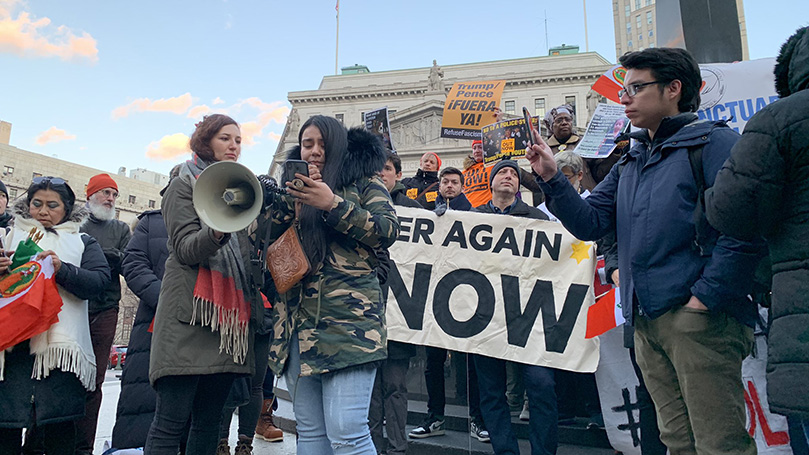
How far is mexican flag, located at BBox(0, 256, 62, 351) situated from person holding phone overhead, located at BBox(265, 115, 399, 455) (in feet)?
5.08

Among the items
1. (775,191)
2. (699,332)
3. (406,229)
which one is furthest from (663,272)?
(406,229)

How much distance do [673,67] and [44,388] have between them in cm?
357

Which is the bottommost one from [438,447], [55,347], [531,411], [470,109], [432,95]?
[438,447]

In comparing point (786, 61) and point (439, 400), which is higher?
point (786, 61)

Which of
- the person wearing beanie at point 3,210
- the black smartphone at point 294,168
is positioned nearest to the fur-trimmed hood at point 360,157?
the black smartphone at point 294,168

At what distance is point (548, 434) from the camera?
315cm

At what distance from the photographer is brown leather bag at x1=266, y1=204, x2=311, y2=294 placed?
2.09 metres

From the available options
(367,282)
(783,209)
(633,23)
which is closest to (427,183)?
(367,282)

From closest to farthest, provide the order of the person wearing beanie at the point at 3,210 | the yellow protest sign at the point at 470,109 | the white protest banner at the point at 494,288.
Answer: the white protest banner at the point at 494,288 → the person wearing beanie at the point at 3,210 → the yellow protest sign at the point at 470,109

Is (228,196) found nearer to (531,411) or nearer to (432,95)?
(531,411)

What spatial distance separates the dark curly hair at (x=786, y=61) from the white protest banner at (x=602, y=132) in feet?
8.43

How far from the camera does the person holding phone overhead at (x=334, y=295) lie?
204 cm

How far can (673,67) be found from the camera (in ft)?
6.88

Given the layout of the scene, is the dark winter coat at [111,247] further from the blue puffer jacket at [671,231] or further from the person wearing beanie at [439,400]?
the blue puffer jacket at [671,231]
